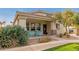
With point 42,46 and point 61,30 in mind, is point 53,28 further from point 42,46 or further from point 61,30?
point 42,46

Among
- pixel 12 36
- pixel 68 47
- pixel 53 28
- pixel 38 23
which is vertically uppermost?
pixel 38 23

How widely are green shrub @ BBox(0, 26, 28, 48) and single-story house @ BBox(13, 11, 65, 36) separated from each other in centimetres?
12

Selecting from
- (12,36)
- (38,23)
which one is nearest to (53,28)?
(38,23)

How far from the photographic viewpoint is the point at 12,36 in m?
3.89

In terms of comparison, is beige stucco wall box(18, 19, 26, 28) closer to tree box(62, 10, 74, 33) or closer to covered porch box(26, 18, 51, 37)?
covered porch box(26, 18, 51, 37)

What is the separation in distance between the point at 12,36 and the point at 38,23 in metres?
0.69

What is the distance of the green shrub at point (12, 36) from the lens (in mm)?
3854

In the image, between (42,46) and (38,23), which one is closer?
(42,46)

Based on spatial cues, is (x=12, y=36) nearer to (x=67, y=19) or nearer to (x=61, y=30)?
(x=61, y=30)

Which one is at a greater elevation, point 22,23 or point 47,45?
point 22,23

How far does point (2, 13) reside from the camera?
3.87 m

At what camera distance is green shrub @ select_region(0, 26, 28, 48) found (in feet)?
12.6
